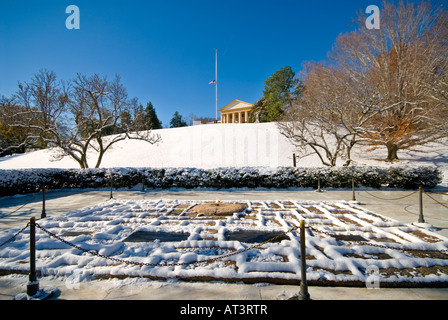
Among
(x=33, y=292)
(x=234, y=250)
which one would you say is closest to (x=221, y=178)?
(x=234, y=250)

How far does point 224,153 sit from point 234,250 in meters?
22.7

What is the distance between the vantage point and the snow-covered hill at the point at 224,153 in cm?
2320

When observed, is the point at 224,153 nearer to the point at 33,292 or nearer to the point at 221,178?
the point at 221,178

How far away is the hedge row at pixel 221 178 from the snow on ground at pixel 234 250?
18.9 ft

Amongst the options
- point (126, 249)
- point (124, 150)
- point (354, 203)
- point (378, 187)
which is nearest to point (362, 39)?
point (378, 187)

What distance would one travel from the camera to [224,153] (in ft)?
88.8

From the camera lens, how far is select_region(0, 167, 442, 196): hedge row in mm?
12234

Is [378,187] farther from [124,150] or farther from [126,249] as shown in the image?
[124,150]

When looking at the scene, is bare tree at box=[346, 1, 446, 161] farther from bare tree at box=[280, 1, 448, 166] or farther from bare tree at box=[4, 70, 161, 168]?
bare tree at box=[4, 70, 161, 168]

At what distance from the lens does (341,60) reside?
2062 cm

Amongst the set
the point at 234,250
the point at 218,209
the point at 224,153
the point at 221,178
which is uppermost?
the point at 224,153

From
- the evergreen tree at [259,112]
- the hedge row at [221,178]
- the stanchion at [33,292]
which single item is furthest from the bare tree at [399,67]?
the evergreen tree at [259,112]

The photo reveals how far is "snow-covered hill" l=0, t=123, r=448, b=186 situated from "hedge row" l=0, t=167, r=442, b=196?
8826mm

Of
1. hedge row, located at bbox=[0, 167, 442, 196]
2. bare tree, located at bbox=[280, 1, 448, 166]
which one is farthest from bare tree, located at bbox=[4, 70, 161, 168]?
bare tree, located at bbox=[280, 1, 448, 166]
